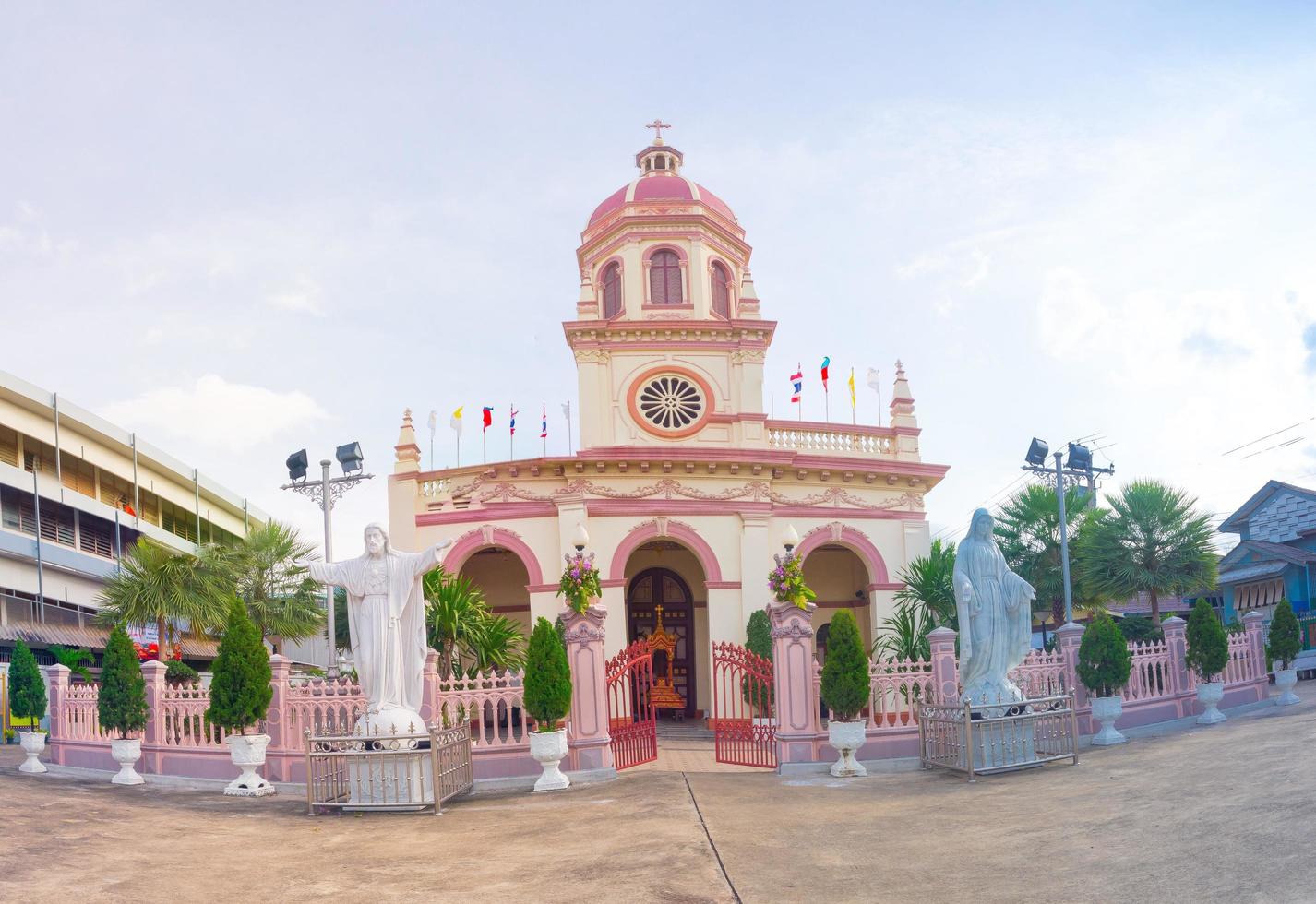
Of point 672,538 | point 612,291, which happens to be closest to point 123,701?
point 672,538

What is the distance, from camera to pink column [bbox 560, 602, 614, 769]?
15.6 m

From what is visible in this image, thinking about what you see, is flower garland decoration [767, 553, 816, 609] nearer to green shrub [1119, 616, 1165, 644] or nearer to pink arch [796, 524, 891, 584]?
green shrub [1119, 616, 1165, 644]

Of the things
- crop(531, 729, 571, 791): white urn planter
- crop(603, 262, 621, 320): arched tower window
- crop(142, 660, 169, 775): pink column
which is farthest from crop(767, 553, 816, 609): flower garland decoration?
crop(603, 262, 621, 320): arched tower window

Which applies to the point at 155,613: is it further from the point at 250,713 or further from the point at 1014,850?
the point at 1014,850

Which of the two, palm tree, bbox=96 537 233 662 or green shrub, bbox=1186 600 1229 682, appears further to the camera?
palm tree, bbox=96 537 233 662

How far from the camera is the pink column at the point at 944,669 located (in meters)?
15.3

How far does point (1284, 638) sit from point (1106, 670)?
19.5 feet

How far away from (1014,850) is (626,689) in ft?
28.2

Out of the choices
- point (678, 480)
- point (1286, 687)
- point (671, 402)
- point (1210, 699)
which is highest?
point (671, 402)

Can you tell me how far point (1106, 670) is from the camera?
54.5ft

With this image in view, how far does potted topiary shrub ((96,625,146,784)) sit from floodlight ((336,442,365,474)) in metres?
7.16

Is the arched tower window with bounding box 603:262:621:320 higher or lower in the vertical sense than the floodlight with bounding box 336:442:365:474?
higher

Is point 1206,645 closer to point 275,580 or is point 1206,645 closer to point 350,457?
point 350,457

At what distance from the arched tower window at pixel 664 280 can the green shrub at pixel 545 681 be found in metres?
15.2
